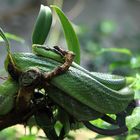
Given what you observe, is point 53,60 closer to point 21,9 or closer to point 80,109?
point 80,109

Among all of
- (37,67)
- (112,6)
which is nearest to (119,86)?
(37,67)

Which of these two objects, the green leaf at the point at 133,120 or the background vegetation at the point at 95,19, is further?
the background vegetation at the point at 95,19

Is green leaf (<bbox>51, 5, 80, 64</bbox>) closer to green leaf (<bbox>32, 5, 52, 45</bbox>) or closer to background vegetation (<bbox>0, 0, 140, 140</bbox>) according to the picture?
green leaf (<bbox>32, 5, 52, 45</bbox>)

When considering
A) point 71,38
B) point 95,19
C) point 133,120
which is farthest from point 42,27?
point 95,19

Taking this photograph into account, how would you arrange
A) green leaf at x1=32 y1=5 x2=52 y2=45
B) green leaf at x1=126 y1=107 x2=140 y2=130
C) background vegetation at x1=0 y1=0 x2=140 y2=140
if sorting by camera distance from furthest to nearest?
background vegetation at x1=0 y1=0 x2=140 y2=140, green leaf at x1=32 y1=5 x2=52 y2=45, green leaf at x1=126 y1=107 x2=140 y2=130

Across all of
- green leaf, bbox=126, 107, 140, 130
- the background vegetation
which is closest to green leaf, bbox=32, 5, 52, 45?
green leaf, bbox=126, 107, 140, 130

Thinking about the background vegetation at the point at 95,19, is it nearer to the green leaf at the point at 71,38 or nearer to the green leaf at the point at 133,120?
the green leaf at the point at 71,38

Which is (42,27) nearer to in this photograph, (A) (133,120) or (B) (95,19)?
(A) (133,120)

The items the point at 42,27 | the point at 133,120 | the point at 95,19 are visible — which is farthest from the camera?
the point at 95,19

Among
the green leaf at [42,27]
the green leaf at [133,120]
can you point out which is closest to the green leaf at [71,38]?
the green leaf at [42,27]

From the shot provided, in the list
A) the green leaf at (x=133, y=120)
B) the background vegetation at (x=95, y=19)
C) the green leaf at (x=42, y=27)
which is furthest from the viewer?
the background vegetation at (x=95, y=19)

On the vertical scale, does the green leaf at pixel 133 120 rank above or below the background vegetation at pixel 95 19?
below
